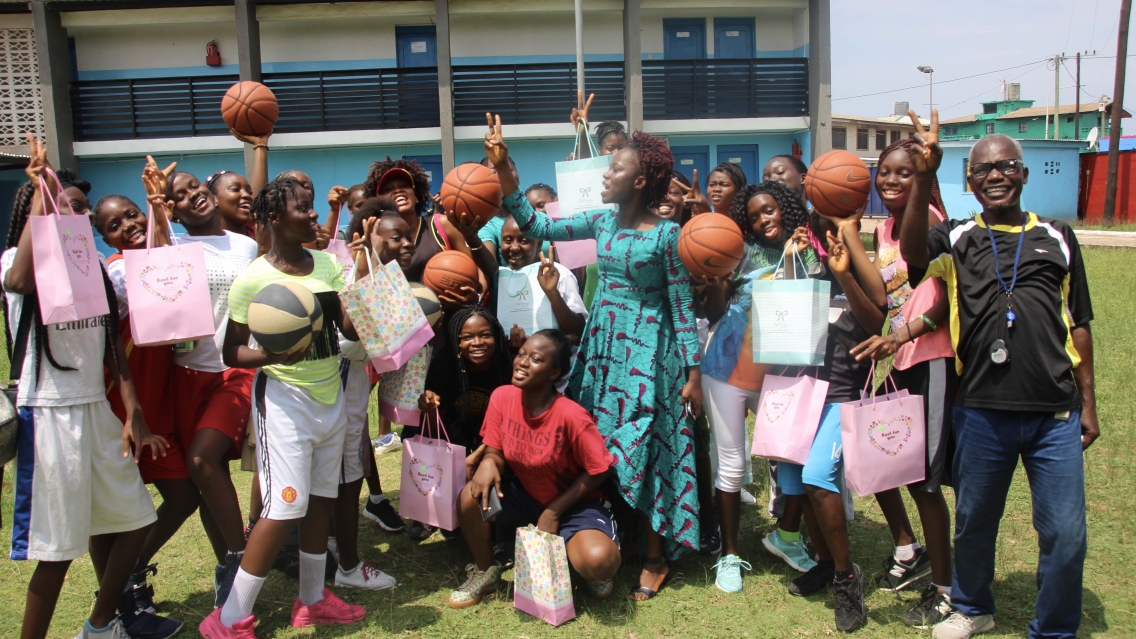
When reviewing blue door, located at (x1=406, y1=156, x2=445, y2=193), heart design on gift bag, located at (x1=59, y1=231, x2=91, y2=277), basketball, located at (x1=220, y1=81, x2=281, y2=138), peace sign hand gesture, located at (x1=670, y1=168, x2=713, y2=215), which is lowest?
heart design on gift bag, located at (x1=59, y1=231, x2=91, y2=277)

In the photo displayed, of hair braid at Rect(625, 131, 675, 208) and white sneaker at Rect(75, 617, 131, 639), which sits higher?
hair braid at Rect(625, 131, 675, 208)

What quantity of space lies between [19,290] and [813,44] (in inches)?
747

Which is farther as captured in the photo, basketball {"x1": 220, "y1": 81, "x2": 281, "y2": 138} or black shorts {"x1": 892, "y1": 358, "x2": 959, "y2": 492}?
basketball {"x1": 220, "y1": 81, "x2": 281, "y2": 138}

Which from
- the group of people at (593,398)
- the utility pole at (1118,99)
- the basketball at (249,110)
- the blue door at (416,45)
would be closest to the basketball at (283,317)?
the group of people at (593,398)

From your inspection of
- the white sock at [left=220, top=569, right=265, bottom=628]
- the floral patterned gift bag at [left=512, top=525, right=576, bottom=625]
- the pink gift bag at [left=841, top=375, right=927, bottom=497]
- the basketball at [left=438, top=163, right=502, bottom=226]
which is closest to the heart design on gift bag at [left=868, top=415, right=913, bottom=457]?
the pink gift bag at [left=841, top=375, right=927, bottom=497]

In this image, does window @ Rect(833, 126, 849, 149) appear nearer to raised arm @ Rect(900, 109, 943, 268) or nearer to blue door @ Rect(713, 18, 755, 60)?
blue door @ Rect(713, 18, 755, 60)

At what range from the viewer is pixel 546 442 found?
153 inches

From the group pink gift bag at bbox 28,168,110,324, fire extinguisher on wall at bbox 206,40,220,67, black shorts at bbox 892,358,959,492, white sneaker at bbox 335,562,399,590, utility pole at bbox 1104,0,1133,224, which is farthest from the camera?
utility pole at bbox 1104,0,1133,224

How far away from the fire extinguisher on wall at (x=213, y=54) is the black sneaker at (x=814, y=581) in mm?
19599

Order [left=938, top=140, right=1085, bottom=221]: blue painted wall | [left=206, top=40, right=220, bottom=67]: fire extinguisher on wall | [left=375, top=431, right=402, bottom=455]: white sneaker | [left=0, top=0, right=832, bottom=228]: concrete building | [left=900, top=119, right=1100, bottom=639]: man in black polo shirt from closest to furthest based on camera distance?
[left=900, top=119, right=1100, bottom=639]: man in black polo shirt
[left=375, top=431, right=402, bottom=455]: white sneaker
[left=0, top=0, right=832, bottom=228]: concrete building
[left=206, top=40, right=220, bottom=67]: fire extinguisher on wall
[left=938, top=140, right=1085, bottom=221]: blue painted wall

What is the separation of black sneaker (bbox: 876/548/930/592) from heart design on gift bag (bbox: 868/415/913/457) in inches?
32.9

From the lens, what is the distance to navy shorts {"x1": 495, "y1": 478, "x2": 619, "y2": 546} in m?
3.95

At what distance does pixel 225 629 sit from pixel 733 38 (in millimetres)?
19546

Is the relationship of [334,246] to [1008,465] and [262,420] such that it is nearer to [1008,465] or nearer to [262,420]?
[262,420]
